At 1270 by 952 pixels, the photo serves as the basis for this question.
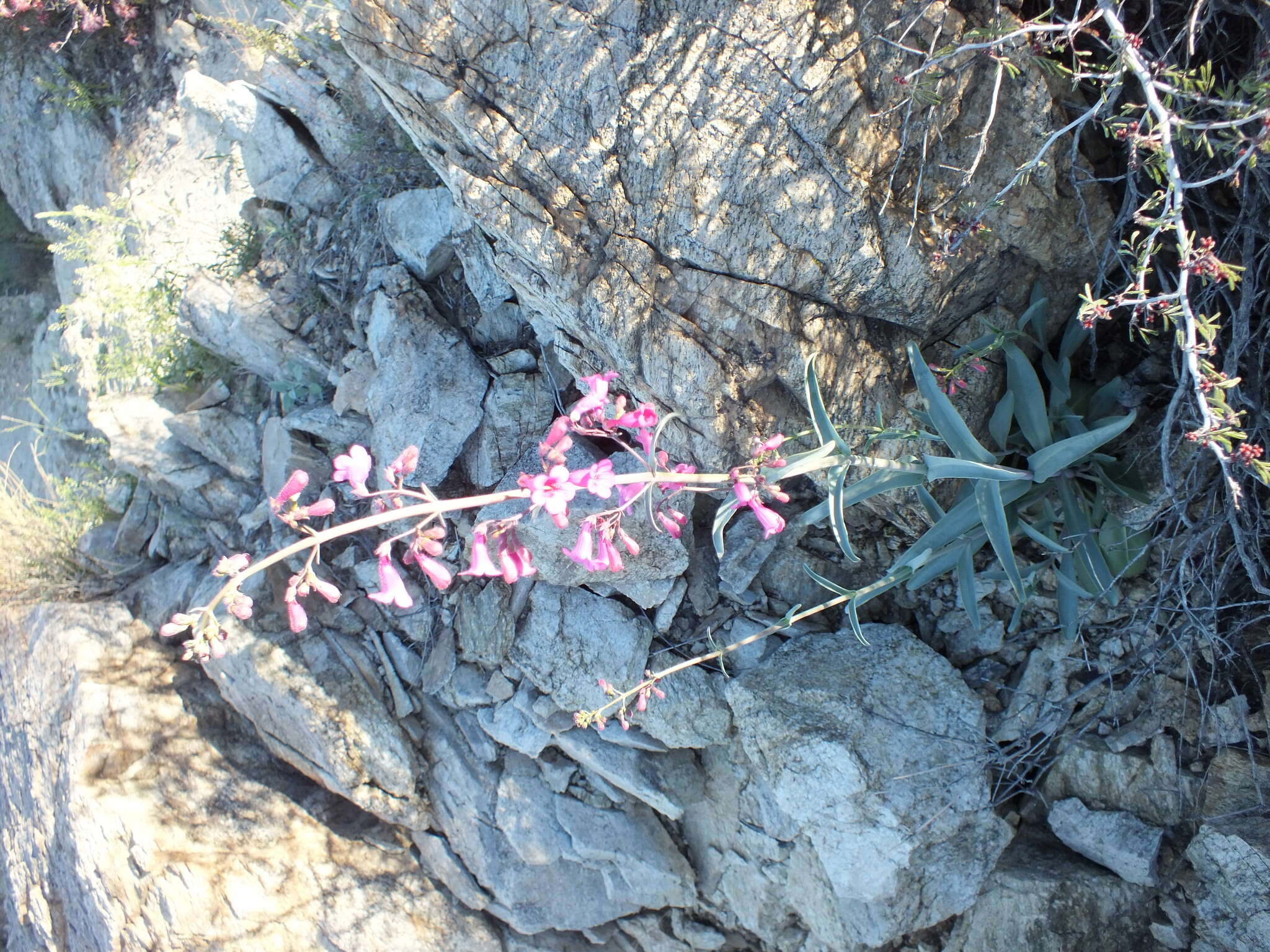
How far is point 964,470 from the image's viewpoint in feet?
7.63

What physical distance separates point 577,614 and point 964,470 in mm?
1898

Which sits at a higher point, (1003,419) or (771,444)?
(771,444)

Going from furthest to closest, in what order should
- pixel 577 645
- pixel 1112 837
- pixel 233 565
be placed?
pixel 577 645
pixel 1112 837
pixel 233 565

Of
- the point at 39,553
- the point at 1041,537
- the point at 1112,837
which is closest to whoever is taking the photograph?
the point at 1041,537

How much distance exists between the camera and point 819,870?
136 inches

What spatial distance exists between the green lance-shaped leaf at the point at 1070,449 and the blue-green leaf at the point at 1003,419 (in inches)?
11.3

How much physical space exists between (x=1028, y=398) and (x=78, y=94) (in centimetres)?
753

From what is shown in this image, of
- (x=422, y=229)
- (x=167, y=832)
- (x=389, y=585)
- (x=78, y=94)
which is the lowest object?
(x=167, y=832)

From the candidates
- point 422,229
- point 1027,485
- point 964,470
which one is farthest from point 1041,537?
point 422,229

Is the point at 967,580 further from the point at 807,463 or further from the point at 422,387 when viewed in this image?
the point at 422,387

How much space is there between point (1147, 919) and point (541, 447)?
296 cm

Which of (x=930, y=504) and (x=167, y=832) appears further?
(x=167, y=832)

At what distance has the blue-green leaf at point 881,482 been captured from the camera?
2.47 meters

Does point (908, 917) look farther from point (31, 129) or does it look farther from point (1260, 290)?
point (31, 129)
